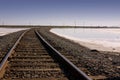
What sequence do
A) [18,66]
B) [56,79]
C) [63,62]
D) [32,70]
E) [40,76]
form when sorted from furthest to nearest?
[63,62]
[18,66]
[32,70]
[40,76]
[56,79]

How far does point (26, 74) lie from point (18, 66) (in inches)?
43.9

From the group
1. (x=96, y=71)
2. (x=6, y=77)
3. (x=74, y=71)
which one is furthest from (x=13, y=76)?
(x=96, y=71)

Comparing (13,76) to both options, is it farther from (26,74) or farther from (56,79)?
(56,79)

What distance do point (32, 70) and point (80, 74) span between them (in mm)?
1475

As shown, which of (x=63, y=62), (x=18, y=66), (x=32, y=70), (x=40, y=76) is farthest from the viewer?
(x=63, y=62)

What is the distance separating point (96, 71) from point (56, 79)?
1.46m

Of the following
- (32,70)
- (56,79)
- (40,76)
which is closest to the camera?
(56,79)

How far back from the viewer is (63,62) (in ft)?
25.3

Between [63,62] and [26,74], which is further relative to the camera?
[63,62]

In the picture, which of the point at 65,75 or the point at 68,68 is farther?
the point at 68,68

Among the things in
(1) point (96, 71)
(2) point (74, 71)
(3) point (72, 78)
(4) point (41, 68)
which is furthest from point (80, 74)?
(4) point (41, 68)

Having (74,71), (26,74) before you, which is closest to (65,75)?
(74,71)

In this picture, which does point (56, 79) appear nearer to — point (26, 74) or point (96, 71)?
point (26, 74)

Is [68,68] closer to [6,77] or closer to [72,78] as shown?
[72,78]
